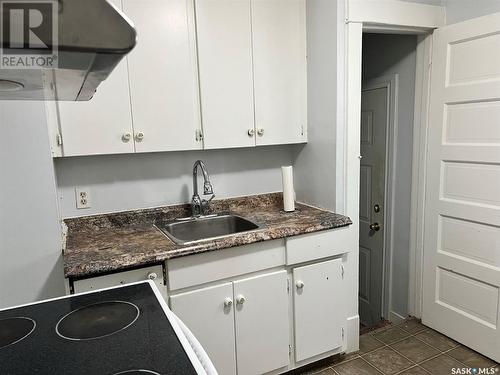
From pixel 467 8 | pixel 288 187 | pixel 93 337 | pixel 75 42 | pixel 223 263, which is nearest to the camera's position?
pixel 75 42

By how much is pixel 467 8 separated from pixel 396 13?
0.43m

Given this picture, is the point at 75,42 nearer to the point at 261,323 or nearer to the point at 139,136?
the point at 139,136

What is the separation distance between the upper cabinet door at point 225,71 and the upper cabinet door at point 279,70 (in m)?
0.06

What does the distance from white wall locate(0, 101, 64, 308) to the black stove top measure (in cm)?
48

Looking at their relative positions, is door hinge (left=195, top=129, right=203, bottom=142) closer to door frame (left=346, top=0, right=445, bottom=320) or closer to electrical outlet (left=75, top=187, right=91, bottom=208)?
electrical outlet (left=75, top=187, right=91, bottom=208)

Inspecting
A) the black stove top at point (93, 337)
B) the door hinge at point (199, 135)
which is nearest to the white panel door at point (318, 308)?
the door hinge at point (199, 135)

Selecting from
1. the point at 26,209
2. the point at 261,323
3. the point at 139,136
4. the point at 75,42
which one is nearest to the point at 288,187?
the point at 261,323

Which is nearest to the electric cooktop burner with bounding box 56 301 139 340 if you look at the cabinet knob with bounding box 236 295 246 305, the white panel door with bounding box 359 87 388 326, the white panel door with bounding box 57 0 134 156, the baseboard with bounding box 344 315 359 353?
the cabinet knob with bounding box 236 295 246 305

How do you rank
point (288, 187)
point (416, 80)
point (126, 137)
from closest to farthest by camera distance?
point (126, 137) → point (288, 187) → point (416, 80)

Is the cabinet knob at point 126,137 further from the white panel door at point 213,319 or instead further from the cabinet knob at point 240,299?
the cabinet knob at point 240,299

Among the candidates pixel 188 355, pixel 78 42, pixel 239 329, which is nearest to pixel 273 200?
pixel 239 329

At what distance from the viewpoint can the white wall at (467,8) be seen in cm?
195

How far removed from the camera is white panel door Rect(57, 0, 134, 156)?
5.63 ft

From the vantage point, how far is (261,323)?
6.03ft
